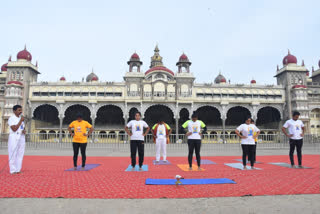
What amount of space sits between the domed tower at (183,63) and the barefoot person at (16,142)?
29.8 meters

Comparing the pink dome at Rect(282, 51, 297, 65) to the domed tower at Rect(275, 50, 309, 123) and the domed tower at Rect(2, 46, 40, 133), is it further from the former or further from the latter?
the domed tower at Rect(2, 46, 40, 133)

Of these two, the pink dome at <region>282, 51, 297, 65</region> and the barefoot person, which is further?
the pink dome at <region>282, 51, 297, 65</region>

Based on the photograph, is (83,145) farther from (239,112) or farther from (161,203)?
(239,112)

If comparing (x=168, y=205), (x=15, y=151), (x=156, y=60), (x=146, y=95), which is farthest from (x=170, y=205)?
(x=156, y=60)

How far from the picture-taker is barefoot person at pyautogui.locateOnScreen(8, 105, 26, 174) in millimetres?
5188

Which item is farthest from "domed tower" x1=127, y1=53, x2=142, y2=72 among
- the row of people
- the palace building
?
the row of people

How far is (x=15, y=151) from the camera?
528cm

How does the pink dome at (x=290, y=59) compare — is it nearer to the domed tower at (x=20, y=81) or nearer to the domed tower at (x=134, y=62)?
the domed tower at (x=134, y=62)

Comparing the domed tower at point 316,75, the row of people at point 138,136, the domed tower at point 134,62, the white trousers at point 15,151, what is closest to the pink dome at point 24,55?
the domed tower at point 134,62

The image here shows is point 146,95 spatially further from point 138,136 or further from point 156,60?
point 138,136

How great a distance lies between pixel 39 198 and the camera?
298 centimetres

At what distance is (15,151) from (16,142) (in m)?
0.22

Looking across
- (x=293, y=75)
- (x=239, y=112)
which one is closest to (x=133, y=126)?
(x=239, y=112)

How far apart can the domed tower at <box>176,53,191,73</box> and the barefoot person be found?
2984cm
